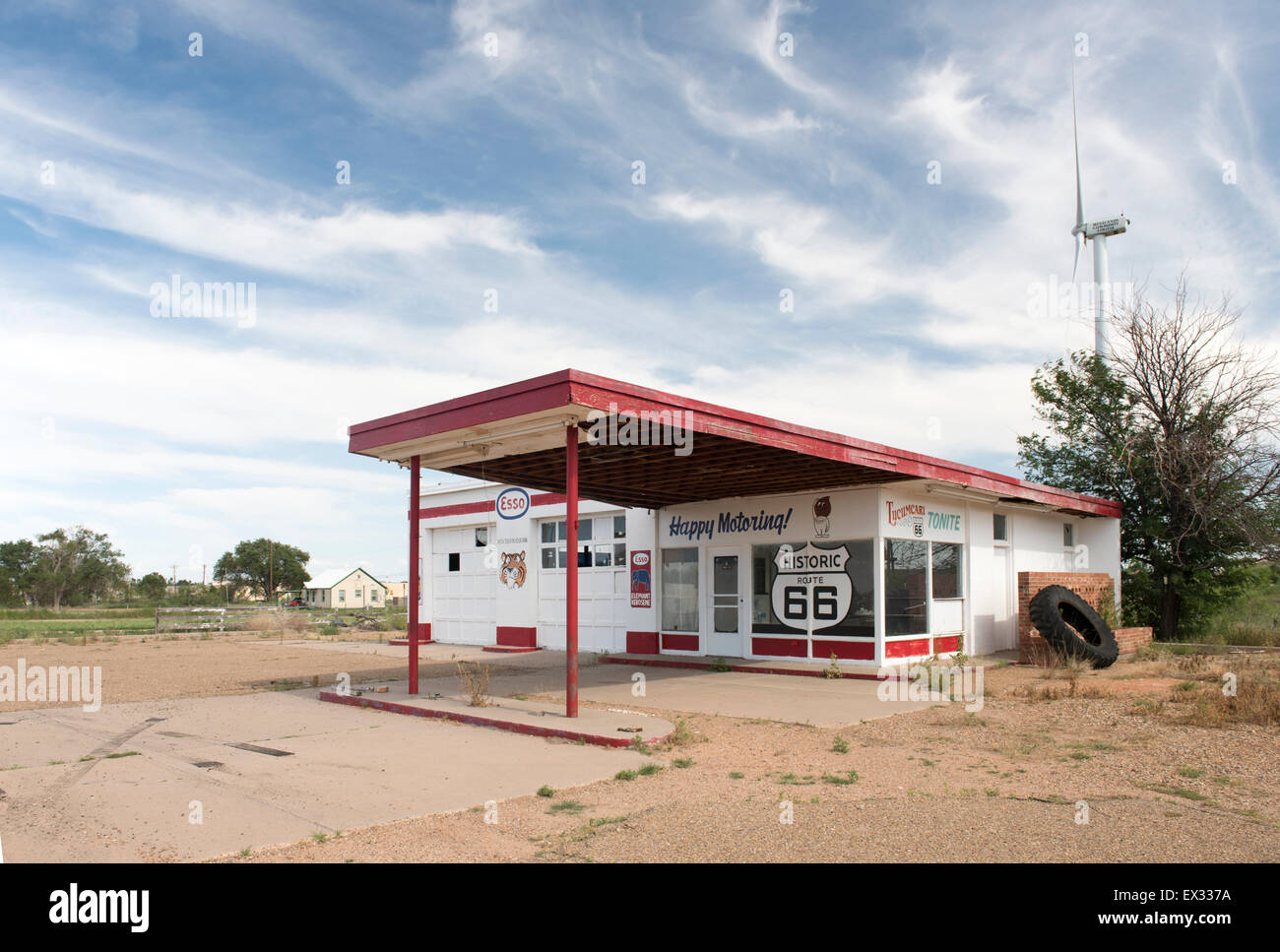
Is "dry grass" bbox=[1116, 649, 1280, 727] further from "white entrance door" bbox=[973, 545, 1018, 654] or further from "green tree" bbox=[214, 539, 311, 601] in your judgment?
"green tree" bbox=[214, 539, 311, 601]

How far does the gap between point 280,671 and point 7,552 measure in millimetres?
78475

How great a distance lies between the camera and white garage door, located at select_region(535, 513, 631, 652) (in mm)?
21594

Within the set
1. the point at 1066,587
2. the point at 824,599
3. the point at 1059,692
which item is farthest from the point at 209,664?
the point at 1066,587

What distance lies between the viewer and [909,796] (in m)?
6.80

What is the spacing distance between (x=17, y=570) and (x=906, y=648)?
83880 mm

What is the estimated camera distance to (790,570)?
1723 cm

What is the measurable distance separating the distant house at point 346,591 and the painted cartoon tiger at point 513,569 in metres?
62.9

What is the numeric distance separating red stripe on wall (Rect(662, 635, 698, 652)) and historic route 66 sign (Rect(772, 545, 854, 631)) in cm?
243

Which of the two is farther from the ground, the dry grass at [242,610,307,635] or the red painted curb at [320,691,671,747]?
the red painted curb at [320,691,671,747]

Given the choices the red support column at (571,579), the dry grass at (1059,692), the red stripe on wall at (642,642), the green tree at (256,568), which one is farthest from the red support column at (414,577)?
the green tree at (256,568)

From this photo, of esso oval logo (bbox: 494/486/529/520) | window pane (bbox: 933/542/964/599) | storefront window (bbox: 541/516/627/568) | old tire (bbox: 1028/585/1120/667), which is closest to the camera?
old tire (bbox: 1028/585/1120/667)

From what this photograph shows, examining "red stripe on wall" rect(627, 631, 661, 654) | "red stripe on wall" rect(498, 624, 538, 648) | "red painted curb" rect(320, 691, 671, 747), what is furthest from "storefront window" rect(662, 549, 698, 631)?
"red painted curb" rect(320, 691, 671, 747)
